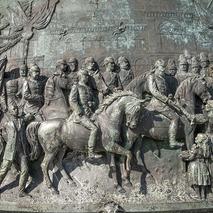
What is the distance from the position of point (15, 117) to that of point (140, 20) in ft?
14.0

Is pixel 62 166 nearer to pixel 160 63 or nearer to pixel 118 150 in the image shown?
pixel 118 150

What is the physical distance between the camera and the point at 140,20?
1277cm

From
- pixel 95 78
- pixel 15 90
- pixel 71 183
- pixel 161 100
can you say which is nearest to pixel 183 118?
pixel 161 100

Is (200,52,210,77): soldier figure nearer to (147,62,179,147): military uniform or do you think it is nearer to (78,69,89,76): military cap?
(147,62,179,147): military uniform

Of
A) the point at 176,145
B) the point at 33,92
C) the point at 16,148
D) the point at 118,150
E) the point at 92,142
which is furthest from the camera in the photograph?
the point at 33,92

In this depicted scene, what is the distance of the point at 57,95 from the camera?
11500 millimetres

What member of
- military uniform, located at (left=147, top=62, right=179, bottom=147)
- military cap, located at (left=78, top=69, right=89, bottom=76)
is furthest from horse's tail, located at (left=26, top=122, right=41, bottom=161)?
military uniform, located at (left=147, top=62, right=179, bottom=147)

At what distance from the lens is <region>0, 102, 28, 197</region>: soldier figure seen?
1070 cm

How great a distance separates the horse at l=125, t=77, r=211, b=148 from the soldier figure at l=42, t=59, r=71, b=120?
1.70m

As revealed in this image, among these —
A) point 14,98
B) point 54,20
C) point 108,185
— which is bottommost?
point 108,185

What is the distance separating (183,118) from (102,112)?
6.09 feet

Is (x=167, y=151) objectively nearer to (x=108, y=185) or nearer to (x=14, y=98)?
(x=108, y=185)

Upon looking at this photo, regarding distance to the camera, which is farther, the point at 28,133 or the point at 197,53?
the point at 197,53

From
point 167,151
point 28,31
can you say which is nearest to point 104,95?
point 167,151
